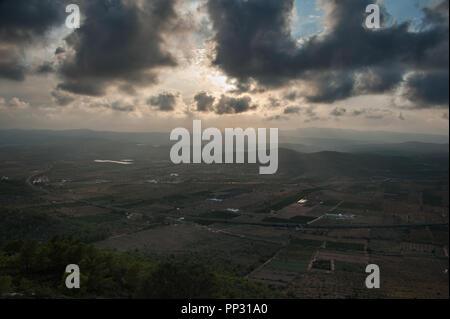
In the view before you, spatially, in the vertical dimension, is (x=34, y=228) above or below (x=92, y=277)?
below

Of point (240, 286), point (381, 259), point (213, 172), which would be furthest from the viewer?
point (213, 172)

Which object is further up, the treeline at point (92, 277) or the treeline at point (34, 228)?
the treeline at point (92, 277)

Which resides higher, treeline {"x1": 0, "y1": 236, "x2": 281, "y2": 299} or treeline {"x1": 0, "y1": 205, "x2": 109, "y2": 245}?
treeline {"x1": 0, "y1": 236, "x2": 281, "y2": 299}

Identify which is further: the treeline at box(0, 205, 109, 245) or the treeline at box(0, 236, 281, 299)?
the treeline at box(0, 205, 109, 245)

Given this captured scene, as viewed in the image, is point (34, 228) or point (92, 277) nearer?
point (92, 277)

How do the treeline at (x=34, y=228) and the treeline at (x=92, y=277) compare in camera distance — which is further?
the treeline at (x=34, y=228)
